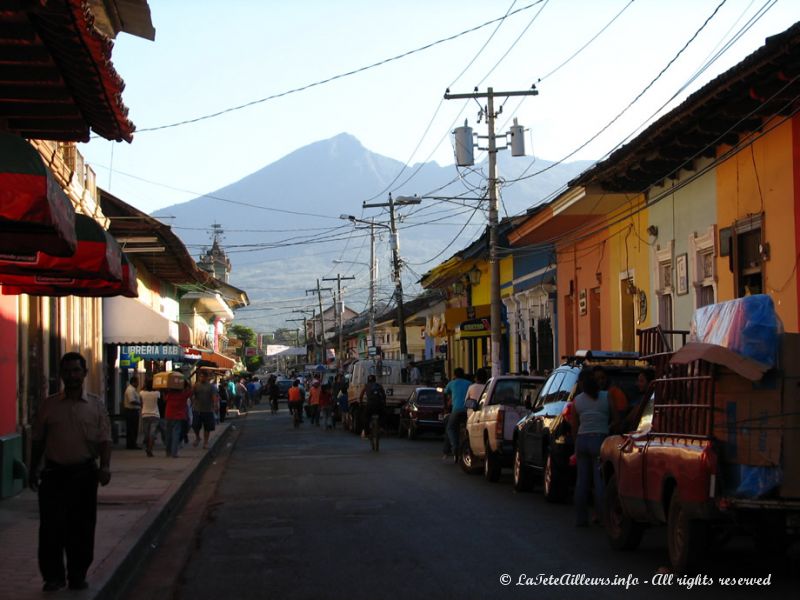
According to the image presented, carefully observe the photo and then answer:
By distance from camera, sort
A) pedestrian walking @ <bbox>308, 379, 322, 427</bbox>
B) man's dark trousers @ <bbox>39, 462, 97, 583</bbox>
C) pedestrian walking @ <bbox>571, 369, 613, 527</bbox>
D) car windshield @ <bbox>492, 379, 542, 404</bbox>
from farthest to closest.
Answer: pedestrian walking @ <bbox>308, 379, 322, 427</bbox>
car windshield @ <bbox>492, 379, 542, 404</bbox>
pedestrian walking @ <bbox>571, 369, 613, 527</bbox>
man's dark trousers @ <bbox>39, 462, 97, 583</bbox>

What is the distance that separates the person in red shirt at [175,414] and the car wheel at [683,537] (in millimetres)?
15342

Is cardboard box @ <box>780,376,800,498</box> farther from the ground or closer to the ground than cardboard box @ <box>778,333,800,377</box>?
closer to the ground

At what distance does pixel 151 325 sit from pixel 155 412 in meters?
3.39

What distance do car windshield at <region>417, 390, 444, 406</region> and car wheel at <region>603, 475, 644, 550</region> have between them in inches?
801

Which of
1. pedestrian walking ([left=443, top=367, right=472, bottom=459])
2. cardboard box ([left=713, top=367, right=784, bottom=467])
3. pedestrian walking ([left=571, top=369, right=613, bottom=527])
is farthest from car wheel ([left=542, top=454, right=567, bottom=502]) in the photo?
pedestrian walking ([left=443, top=367, right=472, bottom=459])

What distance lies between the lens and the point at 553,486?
48.7 ft

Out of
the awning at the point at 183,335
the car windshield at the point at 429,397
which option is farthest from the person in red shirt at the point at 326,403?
the car windshield at the point at 429,397

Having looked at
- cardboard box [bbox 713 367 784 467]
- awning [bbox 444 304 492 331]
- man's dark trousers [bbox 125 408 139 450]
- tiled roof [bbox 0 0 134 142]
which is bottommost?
man's dark trousers [bbox 125 408 139 450]

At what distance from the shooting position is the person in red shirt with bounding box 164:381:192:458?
23.3 m

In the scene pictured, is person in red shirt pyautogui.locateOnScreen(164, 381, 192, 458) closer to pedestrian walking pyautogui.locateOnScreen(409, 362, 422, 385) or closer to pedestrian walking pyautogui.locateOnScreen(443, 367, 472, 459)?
pedestrian walking pyautogui.locateOnScreen(443, 367, 472, 459)

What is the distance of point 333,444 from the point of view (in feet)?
98.3

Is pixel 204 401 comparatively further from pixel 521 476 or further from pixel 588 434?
pixel 588 434

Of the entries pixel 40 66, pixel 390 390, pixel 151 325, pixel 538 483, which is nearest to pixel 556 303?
pixel 390 390

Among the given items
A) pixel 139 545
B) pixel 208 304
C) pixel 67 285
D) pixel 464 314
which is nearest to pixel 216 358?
pixel 208 304
